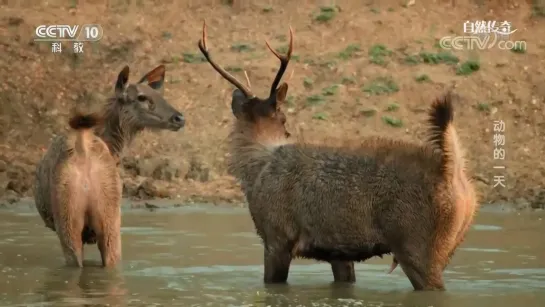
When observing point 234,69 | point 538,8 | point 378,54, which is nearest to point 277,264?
point 234,69

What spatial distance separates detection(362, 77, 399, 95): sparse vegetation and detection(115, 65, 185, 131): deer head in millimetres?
10397

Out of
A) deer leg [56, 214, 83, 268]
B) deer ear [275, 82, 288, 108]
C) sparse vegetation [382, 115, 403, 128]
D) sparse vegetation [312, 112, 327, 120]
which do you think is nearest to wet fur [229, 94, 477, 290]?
deer ear [275, 82, 288, 108]

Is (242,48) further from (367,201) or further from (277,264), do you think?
(367,201)

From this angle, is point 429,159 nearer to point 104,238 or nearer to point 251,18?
point 104,238

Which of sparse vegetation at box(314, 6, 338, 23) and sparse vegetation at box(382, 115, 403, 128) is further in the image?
sparse vegetation at box(314, 6, 338, 23)

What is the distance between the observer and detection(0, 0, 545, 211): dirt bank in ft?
76.2

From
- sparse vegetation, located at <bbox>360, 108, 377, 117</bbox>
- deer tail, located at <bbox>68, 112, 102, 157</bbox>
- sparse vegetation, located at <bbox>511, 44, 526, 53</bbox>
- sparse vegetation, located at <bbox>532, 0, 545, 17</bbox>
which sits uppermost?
sparse vegetation, located at <bbox>532, 0, 545, 17</bbox>

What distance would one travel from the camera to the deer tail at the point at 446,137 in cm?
1120

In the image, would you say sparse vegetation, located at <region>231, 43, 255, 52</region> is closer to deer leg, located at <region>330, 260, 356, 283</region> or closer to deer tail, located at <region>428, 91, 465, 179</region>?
deer leg, located at <region>330, 260, 356, 283</region>

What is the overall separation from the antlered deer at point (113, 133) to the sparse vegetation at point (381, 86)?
10107 mm

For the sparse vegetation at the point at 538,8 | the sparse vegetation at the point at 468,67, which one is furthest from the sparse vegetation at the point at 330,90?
the sparse vegetation at the point at 538,8

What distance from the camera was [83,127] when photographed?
13219mm

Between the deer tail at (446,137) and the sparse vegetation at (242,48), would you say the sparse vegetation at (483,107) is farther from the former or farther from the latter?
the deer tail at (446,137)

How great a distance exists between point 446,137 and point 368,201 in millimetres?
769
